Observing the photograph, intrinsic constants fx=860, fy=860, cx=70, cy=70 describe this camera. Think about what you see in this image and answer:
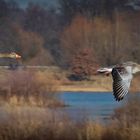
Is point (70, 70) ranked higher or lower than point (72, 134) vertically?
higher

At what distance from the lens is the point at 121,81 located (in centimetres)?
1071

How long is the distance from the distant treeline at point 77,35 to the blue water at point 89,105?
1.73m

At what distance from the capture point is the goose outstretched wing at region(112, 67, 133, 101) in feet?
34.2

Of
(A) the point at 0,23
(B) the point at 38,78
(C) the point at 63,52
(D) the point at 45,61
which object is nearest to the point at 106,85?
(B) the point at 38,78

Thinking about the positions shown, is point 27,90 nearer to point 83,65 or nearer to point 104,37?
point 83,65

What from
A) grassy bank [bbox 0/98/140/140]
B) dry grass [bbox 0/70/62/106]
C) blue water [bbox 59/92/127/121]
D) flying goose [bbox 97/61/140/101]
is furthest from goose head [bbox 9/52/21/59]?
flying goose [bbox 97/61/140/101]

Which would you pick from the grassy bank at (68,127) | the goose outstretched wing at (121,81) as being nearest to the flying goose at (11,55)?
the grassy bank at (68,127)

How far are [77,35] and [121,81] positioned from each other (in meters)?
35.7

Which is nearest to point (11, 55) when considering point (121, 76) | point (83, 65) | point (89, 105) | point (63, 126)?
point (83, 65)

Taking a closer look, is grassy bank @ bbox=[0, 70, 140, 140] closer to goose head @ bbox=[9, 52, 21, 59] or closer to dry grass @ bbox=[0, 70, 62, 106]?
dry grass @ bbox=[0, 70, 62, 106]

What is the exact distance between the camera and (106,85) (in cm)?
3189

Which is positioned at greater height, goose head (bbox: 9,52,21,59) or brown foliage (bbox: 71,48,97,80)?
goose head (bbox: 9,52,21,59)

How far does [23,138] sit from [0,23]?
33.1 m

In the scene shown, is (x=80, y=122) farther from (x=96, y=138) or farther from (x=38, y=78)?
(x=38, y=78)
